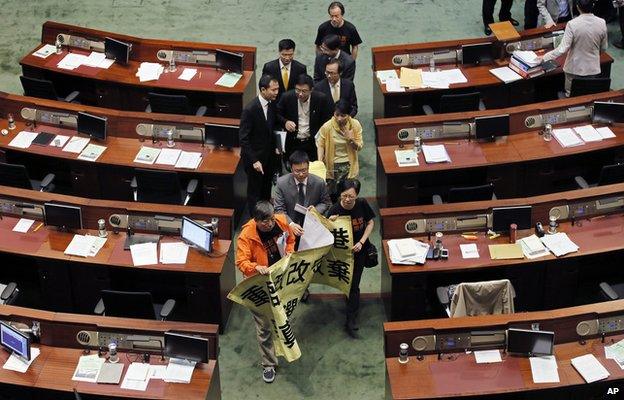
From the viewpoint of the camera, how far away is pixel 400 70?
1034 centimetres

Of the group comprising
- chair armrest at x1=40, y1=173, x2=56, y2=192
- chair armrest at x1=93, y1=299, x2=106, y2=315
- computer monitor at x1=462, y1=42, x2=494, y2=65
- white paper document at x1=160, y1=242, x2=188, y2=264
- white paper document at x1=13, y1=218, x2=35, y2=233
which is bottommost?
chair armrest at x1=93, y1=299, x2=106, y2=315

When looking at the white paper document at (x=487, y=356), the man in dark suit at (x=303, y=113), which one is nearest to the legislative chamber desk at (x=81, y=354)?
the white paper document at (x=487, y=356)

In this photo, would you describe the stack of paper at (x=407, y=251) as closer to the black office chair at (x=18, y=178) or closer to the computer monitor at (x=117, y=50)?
the black office chair at (x=18, y=178)

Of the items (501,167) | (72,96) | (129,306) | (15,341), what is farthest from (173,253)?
(72,96)

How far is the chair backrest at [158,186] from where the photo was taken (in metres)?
8.76

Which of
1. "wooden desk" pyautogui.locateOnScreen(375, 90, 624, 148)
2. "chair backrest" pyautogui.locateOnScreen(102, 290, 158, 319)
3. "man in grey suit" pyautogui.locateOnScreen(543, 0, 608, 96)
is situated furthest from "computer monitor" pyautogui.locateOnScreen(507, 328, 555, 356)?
"man in grey suit" pyautogui.locateOnScreen(543, 0, 608, 96)

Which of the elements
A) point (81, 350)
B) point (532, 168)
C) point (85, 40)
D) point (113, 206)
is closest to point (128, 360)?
point (81, 350)

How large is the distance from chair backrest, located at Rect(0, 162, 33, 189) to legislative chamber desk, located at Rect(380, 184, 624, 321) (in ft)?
10.8

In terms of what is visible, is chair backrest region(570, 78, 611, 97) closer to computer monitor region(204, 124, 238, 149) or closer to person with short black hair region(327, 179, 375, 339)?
person with short black hair region(327, 179, 375, 339)

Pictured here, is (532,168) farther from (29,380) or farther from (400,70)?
(29,380)

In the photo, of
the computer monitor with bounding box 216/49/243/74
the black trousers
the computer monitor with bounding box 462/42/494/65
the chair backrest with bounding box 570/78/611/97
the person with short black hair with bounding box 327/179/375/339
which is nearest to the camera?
the person with short black hair with bounding box 327/179/375/339

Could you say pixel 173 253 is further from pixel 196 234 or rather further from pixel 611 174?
pixel 611 174

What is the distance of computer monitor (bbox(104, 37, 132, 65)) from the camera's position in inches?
416

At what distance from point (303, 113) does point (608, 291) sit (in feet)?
9.96
